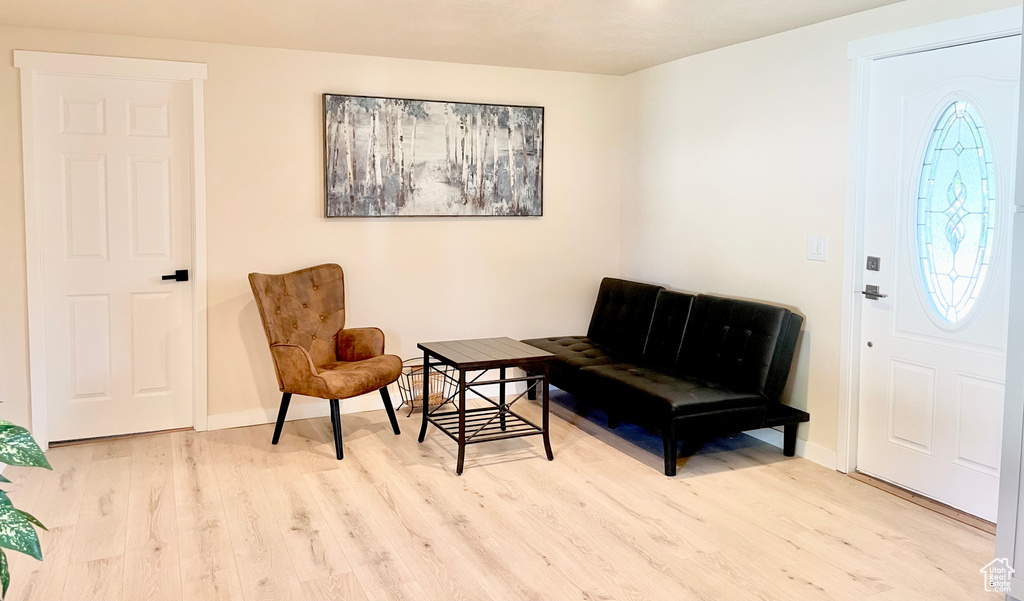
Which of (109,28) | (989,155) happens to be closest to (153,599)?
(109,28)

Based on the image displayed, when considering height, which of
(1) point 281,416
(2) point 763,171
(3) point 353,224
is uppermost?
(2) point 763,171

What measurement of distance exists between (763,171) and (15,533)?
3785 mm

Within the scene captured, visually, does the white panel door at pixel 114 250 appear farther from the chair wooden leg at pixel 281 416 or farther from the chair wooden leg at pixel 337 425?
the chair wooden leg at pixel 337 425

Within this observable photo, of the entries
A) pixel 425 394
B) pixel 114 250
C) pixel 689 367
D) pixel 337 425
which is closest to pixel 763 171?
pixel 689 367

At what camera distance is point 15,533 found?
4.58 ft

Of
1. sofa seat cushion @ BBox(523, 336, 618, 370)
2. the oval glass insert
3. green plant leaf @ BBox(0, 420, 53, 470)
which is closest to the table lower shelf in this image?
sofa seat cushion @ BBox(523, 336, 618, 370)

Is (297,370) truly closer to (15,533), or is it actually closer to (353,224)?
(353,224)

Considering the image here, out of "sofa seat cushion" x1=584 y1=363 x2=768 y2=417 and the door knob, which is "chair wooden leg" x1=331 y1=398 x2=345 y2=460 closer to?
"sofa seat cushion" x1=584 y1=363 x2=768 y2=417

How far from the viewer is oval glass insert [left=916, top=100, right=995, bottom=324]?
3.19m

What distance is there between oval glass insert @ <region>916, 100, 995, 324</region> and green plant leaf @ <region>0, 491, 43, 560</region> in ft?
11.0

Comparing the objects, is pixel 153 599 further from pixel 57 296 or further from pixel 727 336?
pixel 727 336

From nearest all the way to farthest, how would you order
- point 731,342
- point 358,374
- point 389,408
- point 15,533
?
point 15,533 < point 358,374 < point 731,342 < point 389,408

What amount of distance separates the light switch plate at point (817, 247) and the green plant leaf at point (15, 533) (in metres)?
3.49

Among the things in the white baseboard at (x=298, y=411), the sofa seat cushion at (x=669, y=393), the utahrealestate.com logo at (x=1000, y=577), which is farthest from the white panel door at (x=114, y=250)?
the utahrealestate.com logo at (x=1000, y=577)
